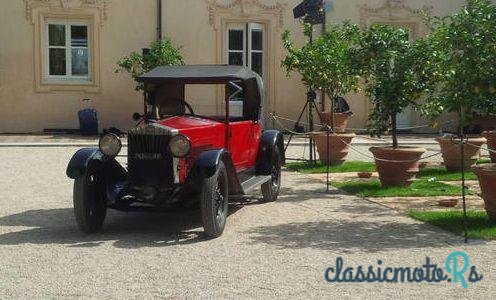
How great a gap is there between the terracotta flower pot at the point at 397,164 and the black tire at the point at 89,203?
4.38 meters

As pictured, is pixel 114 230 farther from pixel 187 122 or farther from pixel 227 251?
pixel 227 251

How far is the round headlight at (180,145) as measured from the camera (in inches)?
268

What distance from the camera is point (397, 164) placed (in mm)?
9891

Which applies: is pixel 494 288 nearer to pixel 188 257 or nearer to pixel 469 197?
pixel 188 257

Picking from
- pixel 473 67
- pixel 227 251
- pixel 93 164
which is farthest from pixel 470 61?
pixel 93 164

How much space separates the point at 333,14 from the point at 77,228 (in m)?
14.3

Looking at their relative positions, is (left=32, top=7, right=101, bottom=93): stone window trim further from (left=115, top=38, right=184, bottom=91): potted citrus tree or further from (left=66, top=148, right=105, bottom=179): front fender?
(left=66, top=148, right=105, bottom=179): front fender

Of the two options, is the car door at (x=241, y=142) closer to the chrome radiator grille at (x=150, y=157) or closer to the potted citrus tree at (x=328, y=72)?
the chrome radiator grille at (x=150, y=157)

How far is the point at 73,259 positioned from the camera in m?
5.95

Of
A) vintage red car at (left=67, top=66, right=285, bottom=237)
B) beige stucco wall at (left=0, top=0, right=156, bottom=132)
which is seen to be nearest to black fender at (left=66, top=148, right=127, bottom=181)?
vintage red car at (left=67, top=66, right=285, bottom=237)

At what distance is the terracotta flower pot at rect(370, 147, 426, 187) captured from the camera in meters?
9.82

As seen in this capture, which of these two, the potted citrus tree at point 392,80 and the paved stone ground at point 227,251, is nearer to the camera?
the paved stone ground at point 227,251

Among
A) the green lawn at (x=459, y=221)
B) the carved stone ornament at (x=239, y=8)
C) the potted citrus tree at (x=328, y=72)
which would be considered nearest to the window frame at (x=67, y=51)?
the carved stone ornament at (x=239, y=8)

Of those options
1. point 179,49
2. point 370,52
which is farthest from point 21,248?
point 179,49
